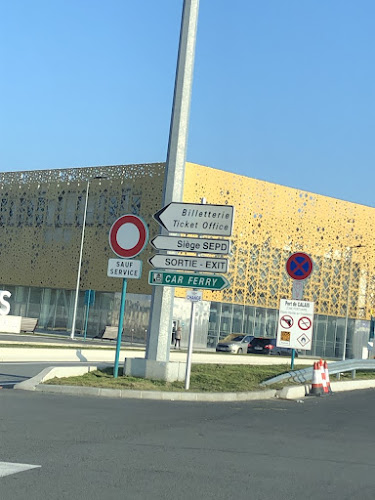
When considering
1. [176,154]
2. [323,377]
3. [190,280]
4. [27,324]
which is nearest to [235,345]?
[27,324]

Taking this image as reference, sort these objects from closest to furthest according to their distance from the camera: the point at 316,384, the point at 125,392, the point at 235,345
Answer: the point at 125,392 → the point at 316,384 → the point at 235,345

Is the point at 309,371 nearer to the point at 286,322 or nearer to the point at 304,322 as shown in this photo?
the point at 304,322

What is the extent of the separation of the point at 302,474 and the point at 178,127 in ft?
32.3

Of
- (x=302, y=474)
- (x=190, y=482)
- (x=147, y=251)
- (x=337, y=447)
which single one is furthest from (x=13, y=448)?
(x=147, y=251)

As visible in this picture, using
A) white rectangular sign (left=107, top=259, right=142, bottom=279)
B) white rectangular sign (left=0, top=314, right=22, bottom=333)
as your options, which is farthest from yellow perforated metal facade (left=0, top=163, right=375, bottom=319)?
white rectangular sign (left=107, top=259, right=142, bottom=279)

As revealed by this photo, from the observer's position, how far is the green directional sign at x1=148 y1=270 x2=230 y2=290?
15.5m

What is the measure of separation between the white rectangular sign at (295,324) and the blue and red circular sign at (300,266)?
627 millimetres

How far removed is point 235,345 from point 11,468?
49.2m

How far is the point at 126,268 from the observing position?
52.8 feet

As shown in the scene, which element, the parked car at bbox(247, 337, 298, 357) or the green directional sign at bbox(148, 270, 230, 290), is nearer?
the green directional sign at bbox(148, 270, 230, 290)

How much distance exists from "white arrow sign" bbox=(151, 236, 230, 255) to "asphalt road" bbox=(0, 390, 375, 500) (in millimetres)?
2921

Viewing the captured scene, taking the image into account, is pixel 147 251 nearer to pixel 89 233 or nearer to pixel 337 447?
pixel 89 233

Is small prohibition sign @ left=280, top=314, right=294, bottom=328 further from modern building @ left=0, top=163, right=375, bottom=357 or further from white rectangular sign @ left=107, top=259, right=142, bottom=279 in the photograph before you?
modern building @ left=0, top=163, right=375, bottom=357

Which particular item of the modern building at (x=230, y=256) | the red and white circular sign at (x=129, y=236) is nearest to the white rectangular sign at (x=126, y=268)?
the red and white circular sign at (x=129, y=236)
